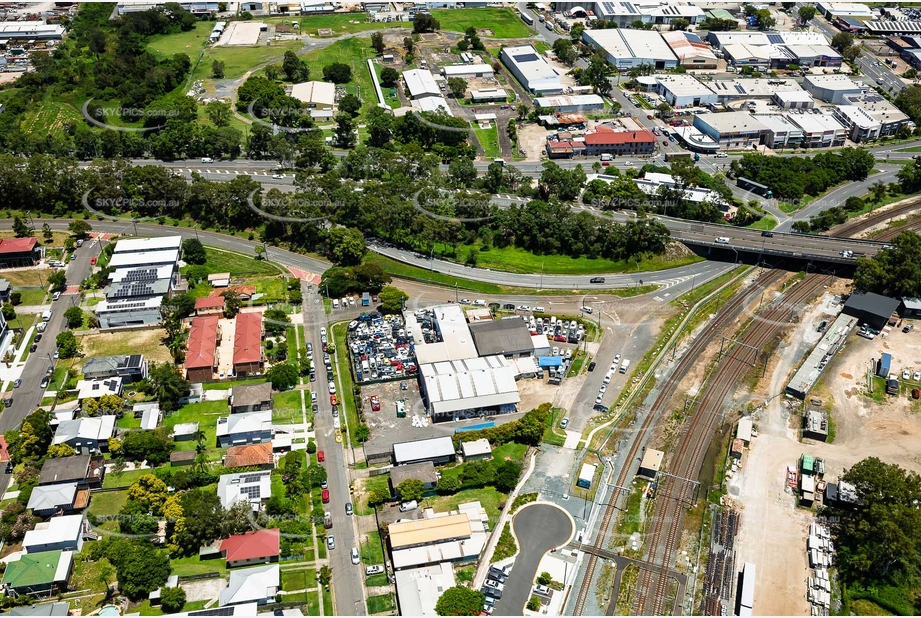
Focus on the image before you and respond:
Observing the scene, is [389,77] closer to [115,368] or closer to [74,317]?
[74,317]

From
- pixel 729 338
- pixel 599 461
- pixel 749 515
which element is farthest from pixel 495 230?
pixel 749 515

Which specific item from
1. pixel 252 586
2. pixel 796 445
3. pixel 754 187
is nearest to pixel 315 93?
pixel 754 187

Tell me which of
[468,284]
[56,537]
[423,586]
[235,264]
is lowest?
[423,586]

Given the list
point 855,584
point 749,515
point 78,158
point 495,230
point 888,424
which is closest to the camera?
point 855,584

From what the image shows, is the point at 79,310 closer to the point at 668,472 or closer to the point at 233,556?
the point at 233,556

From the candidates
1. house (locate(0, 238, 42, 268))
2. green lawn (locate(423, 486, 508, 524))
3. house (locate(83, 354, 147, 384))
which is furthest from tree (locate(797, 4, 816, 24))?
house (locate(0, 238, 42, 268))

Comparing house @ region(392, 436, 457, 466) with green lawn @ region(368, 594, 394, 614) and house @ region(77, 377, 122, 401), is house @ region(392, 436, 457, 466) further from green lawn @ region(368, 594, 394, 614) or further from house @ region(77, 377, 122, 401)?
house @ region(77, 377, 122, 401)
